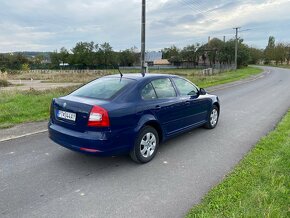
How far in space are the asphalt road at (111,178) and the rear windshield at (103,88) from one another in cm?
116

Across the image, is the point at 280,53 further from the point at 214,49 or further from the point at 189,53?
the point at 189,53

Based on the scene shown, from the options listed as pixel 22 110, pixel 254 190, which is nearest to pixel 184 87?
pixel 254 190

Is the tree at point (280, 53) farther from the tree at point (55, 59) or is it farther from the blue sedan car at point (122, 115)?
the blue sedan car at point (122, 115)

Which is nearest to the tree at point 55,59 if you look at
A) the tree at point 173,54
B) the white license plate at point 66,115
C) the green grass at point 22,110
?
the tree at point 173,54

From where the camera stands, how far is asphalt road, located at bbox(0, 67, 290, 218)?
311 centimetres

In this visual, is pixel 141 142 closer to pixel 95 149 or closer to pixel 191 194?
pixel 95 149

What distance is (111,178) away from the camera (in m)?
3.91

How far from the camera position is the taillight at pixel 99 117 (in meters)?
3.86

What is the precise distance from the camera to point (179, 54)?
8525cm

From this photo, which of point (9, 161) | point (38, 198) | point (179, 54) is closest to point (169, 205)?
point (38, 198)

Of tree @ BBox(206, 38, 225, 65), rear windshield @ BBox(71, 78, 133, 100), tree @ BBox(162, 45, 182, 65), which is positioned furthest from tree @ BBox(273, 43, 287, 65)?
rear windshield @ BBox(71, 78, 133, 100)

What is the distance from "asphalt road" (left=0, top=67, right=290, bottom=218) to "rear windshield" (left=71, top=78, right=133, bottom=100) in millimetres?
1161

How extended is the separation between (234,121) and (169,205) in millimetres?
5011

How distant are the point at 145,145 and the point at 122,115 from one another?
31.8 inches
